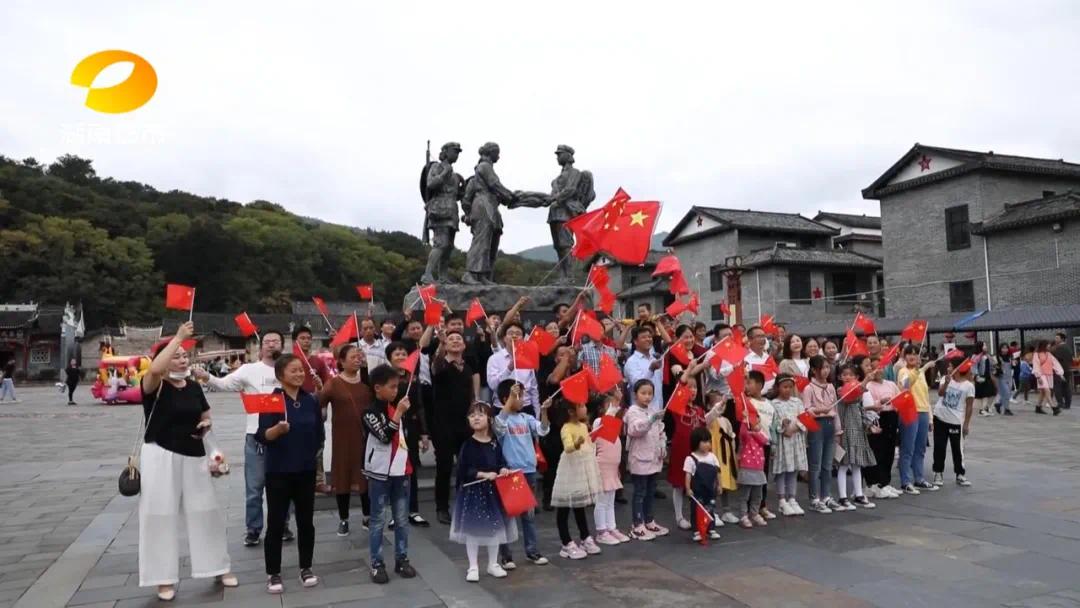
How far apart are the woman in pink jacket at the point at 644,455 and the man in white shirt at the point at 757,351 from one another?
1.79 metres

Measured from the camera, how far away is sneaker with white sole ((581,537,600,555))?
5348 mm

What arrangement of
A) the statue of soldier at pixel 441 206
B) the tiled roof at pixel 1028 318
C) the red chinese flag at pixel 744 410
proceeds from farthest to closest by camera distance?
1. the tiled roof at pixel 1028 318
2. the statue of soldier at pixel 441 206
3. the red chinese flag at pixel 744 410

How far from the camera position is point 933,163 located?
27.4 meters

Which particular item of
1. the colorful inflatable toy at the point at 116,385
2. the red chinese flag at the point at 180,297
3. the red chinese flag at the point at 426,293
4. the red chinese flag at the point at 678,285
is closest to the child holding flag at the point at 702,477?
the red chinese flag at the point at 678,285

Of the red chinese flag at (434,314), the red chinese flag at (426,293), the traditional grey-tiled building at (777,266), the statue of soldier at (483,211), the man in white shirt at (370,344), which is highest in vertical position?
the traditional grey-tiled building at (777,266)

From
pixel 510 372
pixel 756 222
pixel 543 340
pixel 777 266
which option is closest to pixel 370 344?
pixel 510 372

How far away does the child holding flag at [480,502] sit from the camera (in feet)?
16.0

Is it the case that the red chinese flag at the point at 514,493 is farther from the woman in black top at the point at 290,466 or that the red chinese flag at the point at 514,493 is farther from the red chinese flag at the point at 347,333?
the red chinese flag at the point at 347,333

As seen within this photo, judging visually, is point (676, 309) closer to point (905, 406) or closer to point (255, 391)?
point (905, 406)

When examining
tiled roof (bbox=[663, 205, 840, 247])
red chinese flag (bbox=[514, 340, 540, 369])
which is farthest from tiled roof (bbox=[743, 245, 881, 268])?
red chinese flag (bbox=[514, 340, 540, 369])

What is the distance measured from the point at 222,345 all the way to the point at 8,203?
18725mm

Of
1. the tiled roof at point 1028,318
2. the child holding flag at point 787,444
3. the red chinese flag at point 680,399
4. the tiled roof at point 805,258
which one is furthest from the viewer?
the tiled roof at point 805,258

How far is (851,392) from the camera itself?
23.0 feet

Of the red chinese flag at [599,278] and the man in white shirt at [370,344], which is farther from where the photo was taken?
the red chinese flag at [599,278]
